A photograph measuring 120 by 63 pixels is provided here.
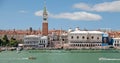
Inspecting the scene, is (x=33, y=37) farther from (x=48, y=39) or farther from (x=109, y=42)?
(x=109, y=42)

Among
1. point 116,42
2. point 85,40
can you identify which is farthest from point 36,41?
point 116,42

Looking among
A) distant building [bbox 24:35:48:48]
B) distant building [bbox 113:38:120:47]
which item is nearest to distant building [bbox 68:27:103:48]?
distant building [bbox 113:38:120:47]

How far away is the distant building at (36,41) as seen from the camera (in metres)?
48.7

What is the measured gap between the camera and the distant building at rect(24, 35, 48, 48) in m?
48.7

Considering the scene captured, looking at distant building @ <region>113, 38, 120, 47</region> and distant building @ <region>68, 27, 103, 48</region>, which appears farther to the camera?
distant building @ <region>113, 38, 120, 47</region>

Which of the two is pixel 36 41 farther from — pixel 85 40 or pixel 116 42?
pixel 116 42

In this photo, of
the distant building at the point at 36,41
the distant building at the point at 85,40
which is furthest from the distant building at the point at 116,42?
the distant building at the point at 36,41

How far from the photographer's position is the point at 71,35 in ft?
162

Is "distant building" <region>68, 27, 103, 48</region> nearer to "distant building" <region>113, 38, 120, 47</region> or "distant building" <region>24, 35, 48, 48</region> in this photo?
"distant building" <region>113, 38, 120, 47</region>

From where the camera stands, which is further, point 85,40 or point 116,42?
point 116,42

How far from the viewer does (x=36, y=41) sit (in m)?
49.0

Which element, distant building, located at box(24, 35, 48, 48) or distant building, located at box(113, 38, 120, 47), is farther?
distant building, located at box(113, 38, 120, 47)

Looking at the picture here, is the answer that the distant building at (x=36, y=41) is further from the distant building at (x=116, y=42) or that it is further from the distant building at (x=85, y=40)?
the distant building at (x=116, y=42)

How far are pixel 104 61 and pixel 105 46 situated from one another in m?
24.4
